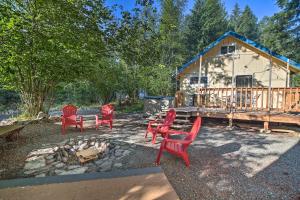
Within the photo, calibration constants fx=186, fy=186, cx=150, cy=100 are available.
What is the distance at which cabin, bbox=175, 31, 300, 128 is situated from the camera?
820 cm

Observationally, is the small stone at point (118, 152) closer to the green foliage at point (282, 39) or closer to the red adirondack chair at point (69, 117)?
the red adirondack chair at point (69, 117)

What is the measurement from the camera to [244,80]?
9.42 metres

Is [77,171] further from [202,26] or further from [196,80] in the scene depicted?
[202,26]

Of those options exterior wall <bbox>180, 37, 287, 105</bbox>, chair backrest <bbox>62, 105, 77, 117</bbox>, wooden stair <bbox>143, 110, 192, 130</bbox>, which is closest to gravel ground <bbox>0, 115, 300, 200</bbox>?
chair backrest <bbox>62, 105, 77, 117</bbox>

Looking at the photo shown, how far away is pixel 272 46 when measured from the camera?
2145 centimetres

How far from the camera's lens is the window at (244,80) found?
9.28m

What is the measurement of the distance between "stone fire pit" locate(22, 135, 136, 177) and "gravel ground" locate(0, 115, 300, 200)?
0.18 m

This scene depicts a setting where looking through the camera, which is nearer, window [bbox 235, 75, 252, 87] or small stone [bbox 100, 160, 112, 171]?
small stone [bbox 100, 160, 112, 171]

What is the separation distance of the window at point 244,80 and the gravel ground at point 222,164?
4392mm

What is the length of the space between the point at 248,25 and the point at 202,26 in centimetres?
1315

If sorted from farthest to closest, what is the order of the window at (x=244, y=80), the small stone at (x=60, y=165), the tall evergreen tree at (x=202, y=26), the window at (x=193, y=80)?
the tall evergreen tree at (x=202, y=26) → the window at (x=193, y=80) → the window at (x=244, y=80) → the small stone at (x=60, y=165)

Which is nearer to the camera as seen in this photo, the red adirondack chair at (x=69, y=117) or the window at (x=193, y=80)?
the red adirondack chair at (x=69, y=117)

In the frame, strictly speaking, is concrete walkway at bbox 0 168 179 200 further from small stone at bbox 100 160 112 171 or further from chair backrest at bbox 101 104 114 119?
chair backrest at bbox 101 104 114 119

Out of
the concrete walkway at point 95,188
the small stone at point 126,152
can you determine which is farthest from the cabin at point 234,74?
the concrete walkway at point 95,188
